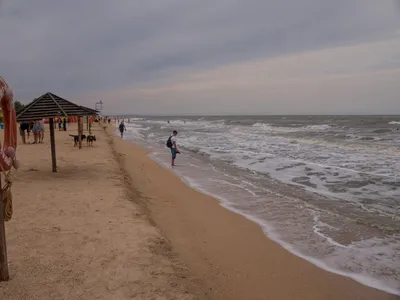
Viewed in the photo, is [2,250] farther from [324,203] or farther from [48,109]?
[324,203]

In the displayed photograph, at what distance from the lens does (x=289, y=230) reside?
228 inches

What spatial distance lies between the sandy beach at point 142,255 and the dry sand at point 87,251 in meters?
0.01

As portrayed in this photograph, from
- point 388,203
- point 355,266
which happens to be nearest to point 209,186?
point 388,203

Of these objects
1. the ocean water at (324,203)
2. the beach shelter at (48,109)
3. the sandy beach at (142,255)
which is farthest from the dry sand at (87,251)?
the ocean water at (324,203)

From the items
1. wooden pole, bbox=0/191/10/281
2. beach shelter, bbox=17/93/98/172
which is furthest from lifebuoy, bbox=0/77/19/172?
beach shelter, bbox=17/93/98/172

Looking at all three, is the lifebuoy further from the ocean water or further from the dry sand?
the ocean water

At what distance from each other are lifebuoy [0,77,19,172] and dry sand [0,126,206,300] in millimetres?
1254

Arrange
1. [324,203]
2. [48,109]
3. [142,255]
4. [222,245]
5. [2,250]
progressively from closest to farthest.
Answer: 1. [2,250]
2. [142,255]
3. [222,245]
4. [324,203]
5. [48,109]

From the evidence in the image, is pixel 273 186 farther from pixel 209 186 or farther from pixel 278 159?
pixel 278 159

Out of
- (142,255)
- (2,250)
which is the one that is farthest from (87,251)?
(2,250)

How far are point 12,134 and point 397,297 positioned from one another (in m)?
4.60

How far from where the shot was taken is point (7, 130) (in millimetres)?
3408

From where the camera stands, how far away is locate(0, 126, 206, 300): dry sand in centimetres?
330

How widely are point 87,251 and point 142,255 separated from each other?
2.35 feet
